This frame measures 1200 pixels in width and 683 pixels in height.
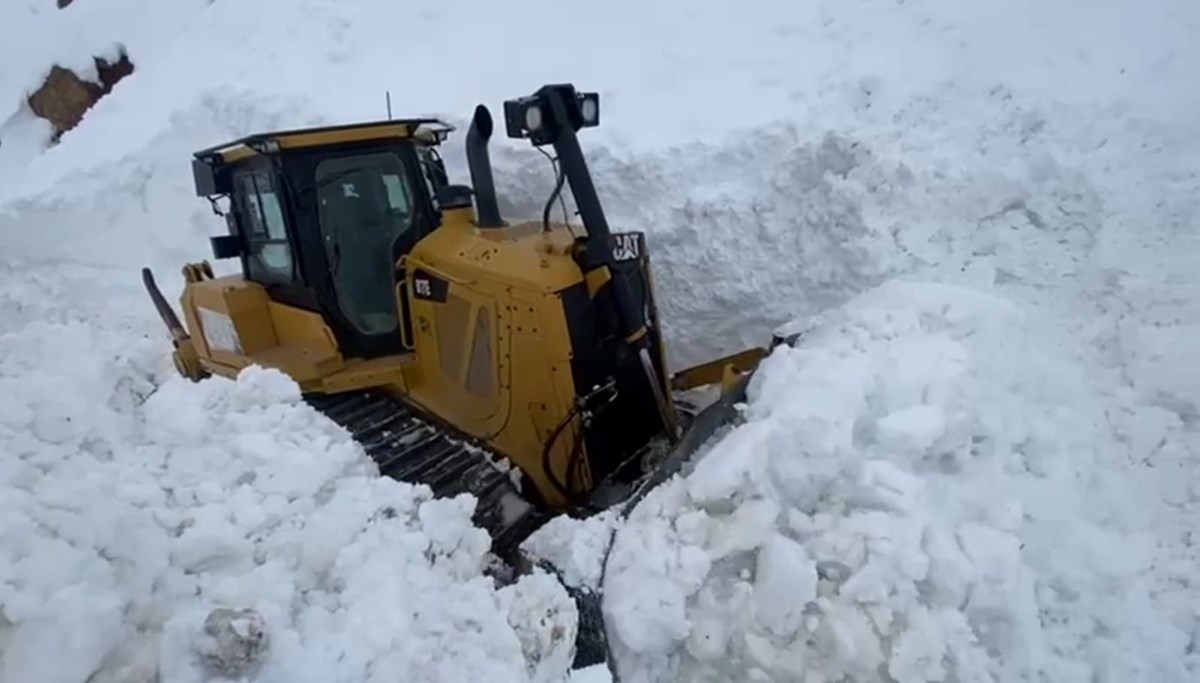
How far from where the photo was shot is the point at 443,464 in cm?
412

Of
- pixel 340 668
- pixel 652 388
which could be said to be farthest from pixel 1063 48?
pixel 340 668

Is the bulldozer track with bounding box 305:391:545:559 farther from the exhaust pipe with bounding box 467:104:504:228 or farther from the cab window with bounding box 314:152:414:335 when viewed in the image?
the exhaust pipe with bounding box 467:104:504:228

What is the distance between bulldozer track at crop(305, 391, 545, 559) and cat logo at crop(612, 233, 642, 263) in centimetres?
106

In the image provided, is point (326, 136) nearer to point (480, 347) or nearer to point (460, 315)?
point (460, 315)

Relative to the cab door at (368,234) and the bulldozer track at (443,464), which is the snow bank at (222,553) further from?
the cab door at (368,234)

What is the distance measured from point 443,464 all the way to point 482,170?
1450 mm

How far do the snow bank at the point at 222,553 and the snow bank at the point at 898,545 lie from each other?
42 centimetres

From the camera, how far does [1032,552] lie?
283cm

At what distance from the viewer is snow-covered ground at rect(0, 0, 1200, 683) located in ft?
7.90

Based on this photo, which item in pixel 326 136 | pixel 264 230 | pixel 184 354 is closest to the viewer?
pixel 326 136

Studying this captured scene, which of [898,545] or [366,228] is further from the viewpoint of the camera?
[366,228]

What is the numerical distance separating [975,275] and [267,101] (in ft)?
23.3

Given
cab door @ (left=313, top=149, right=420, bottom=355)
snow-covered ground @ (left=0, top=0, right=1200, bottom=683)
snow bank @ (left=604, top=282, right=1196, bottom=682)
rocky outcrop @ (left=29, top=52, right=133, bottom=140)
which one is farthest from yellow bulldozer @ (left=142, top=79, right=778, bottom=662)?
rocky outcrop @ (left=29, top=52, right=133, bottom=140)

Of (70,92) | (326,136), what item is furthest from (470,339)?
(70,92)
